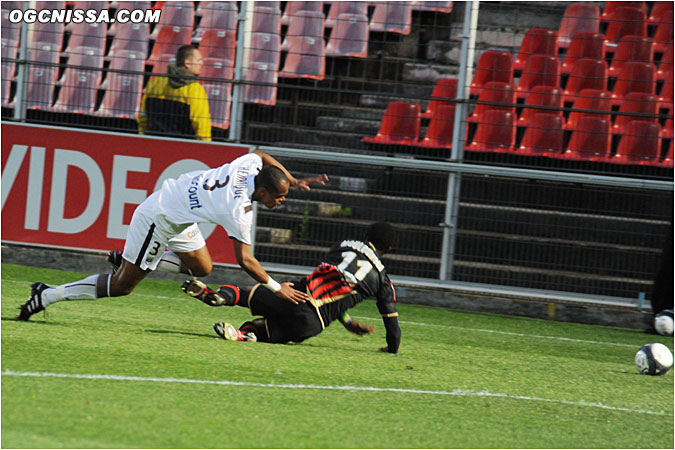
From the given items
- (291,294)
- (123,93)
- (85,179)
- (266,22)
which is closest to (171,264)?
(291,294)

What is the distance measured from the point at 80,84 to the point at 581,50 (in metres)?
7.85

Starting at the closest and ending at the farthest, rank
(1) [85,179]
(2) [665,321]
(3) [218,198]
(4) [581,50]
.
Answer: (3) [218,198] < (2) [665,321] < (1) [85,179] < (4) [581,50]

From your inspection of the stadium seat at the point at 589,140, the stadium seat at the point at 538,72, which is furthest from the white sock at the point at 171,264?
the stadium seat at the point at 538,72

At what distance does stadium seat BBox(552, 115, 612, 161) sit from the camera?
1140 cm

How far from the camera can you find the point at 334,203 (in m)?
10.7

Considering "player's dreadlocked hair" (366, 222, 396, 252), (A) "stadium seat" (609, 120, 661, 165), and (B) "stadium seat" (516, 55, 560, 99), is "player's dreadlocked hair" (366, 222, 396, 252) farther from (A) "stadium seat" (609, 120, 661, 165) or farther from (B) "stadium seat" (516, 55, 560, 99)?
(B) "stadium seat" (516, 55, 560, 99)

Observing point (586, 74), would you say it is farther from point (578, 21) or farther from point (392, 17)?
point (392, 17)

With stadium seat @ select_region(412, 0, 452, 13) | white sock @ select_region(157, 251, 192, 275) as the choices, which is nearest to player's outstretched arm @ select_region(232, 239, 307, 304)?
white sock @ select_region(157, 251, 192, 275)

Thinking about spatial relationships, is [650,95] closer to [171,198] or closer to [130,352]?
[171,198]

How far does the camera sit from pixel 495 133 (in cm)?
1166

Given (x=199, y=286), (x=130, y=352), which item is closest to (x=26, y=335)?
(x=130, y=352)

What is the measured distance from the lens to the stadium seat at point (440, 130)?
11535mm

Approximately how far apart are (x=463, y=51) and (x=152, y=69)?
574cm

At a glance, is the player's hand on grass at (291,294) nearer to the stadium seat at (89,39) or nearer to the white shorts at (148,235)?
the white shorts at (148,235)
